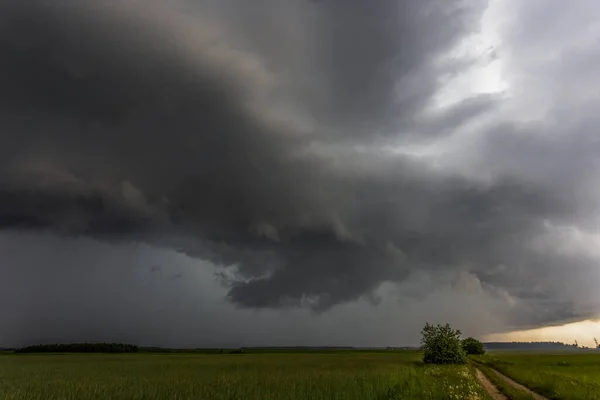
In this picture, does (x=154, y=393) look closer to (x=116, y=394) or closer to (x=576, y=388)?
(x=116, y=394)

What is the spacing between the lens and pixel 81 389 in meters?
26.0

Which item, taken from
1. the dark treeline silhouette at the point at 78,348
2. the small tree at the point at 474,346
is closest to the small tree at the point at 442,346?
the small tree at the point at 474,346

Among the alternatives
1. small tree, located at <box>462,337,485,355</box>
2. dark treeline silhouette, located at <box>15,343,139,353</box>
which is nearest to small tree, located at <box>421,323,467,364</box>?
small tree, located at <box>462,337,485,355</box>

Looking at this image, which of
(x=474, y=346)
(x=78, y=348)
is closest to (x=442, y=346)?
(x=474, y=346)

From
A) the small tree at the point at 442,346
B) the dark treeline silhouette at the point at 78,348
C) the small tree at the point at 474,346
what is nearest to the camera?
the small tree at the point at 442,346

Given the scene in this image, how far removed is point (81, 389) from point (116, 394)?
149 inches

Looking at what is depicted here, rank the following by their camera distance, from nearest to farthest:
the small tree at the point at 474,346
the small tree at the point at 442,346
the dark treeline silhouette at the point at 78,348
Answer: the small tree at the point at 442,346 < the small tree at the point at 474,346 < the dark treeline silhouette at the point at 78,348

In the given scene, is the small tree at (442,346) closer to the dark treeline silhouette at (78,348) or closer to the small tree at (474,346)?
the small tree at (474,346)

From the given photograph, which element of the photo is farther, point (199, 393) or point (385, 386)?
point (385, 386)

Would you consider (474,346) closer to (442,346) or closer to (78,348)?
(442,346)

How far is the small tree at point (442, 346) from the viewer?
205ft

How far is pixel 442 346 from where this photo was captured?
63.6 m

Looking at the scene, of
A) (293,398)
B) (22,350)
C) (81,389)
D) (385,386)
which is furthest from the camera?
(22,350)

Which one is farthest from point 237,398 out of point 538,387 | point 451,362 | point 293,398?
point 451,362
